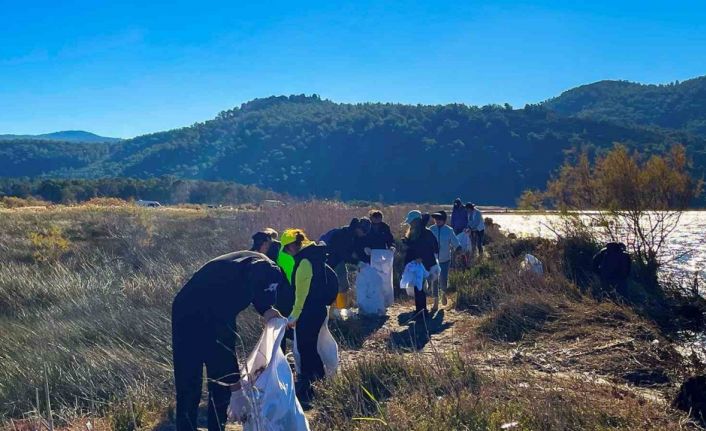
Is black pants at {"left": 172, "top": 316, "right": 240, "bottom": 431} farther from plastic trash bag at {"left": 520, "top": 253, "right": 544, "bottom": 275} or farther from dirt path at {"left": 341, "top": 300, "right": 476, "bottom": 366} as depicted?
plastic trash bag at {"left": 520, "top": 253, "right": 544, "bottom": 275}

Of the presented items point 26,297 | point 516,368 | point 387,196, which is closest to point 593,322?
point 516,368

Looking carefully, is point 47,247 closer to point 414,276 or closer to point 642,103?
point 414,276

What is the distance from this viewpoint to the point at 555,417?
13.9 ft

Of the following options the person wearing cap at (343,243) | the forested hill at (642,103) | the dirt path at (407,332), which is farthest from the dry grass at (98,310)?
the forested hill at (642,103)

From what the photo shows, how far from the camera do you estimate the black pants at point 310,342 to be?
5.98m

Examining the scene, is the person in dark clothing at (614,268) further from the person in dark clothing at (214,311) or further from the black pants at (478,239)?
the person in dark clothing at (214,311)

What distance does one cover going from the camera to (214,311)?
15.0ft

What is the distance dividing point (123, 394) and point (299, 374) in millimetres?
1607

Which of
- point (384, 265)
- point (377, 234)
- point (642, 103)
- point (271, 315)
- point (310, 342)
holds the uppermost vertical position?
point (642, 103)

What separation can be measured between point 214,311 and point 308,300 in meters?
1.47

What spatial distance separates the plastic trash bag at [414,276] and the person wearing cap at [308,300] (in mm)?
3187

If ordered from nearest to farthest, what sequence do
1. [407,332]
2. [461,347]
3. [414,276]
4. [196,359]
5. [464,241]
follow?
[196,359] < [461,347] < [407,332] < [414,276] < [464,241]

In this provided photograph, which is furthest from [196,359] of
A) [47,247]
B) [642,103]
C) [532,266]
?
[642,103]

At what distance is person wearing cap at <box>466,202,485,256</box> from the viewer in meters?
14.0
